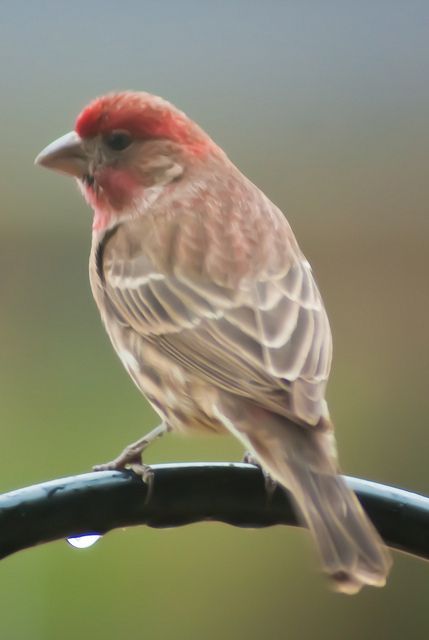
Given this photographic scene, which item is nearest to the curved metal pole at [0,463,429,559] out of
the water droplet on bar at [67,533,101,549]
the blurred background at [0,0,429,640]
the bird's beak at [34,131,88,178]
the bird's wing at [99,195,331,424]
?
the water droplet on bar at [67,533,101,549]

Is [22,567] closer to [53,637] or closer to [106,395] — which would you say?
[53,637]

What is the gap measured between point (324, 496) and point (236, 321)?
0.54 meters

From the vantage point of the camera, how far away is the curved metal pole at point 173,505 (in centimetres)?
209

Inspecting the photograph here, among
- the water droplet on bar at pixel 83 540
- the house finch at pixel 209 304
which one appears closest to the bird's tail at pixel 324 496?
the house finch at pixel 209 304

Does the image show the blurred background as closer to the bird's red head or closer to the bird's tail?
the bird's red head

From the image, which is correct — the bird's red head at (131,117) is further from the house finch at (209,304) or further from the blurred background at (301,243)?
the blurred background at (301,243)

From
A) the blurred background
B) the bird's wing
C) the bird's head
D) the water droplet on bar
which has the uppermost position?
the bird's head

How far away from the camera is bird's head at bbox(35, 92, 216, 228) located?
3.03m

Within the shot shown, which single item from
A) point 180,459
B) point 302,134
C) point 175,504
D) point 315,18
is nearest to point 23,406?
point 180,459

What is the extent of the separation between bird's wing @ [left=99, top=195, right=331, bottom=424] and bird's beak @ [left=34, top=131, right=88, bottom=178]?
180 millimetres

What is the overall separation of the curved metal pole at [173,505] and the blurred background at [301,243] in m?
2.14

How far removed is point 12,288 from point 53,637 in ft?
4.48

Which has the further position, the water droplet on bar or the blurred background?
the blurred background

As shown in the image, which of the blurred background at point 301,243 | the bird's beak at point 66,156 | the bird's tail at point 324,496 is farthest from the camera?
the blurred background at point 301,243
